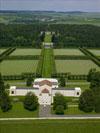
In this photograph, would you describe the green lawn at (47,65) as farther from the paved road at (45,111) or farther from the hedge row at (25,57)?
the paved road at (45,111)

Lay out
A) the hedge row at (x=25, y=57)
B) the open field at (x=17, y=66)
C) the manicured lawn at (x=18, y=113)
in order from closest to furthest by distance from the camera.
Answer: the manicured lawn at (x=18, y=113), the open field at (x=17, y=66), the hedge row at (x=25, y=57)

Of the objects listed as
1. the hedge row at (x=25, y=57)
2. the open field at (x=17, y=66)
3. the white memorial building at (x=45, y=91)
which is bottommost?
the white memorial building at (x=45, y=91)

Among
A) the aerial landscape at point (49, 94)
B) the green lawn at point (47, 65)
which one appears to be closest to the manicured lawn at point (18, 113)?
the aerial landscape at point (49, 94)

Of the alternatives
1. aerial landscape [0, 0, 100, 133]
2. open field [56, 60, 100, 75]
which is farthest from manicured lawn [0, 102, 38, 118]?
open field [56, 60, 100, 75]

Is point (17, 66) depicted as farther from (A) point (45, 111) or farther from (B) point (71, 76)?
(A) point (45, 111)
